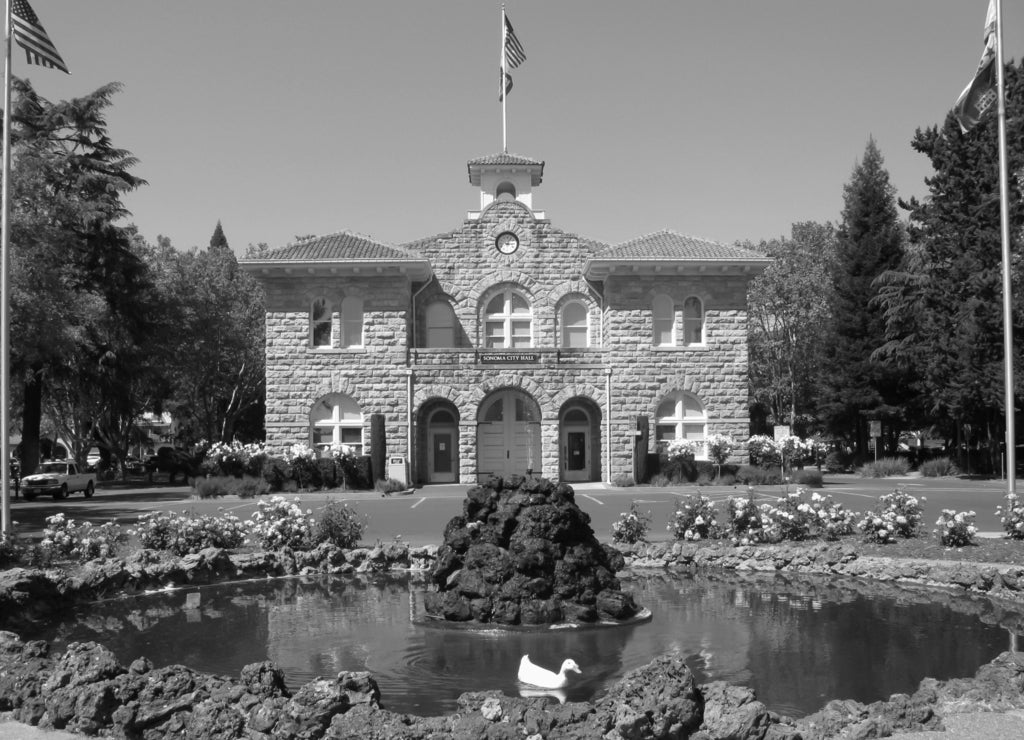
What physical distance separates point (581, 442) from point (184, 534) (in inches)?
1013

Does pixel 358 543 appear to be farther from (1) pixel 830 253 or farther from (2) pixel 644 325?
(1) pixel 830 253

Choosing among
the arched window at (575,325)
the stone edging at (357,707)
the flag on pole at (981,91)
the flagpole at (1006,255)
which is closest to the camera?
the stone edging at (357,707)

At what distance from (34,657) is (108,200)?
4184cm

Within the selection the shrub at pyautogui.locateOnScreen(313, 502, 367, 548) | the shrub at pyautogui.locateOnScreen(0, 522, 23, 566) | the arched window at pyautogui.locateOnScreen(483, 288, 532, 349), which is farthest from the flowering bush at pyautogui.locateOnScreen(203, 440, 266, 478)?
the shrub at pyautogui.locateOnScreen(0, 522, 23, 566)

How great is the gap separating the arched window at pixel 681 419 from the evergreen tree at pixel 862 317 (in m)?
16.0

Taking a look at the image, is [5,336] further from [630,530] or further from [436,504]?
[436,504]

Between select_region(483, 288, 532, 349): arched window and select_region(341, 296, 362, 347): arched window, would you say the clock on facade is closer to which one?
select_region(483, 288, 532, 349): arched window

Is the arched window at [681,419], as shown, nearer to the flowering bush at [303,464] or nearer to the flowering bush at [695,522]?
the flowering bush at [303,464]

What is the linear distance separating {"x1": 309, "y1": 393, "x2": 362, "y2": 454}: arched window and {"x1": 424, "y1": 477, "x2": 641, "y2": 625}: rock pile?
26.8m

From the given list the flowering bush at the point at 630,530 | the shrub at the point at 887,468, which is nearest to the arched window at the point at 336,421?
the flowering bush at the point at 630,530

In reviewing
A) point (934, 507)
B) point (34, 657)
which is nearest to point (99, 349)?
point (934, 507)

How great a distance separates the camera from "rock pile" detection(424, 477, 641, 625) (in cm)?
1168

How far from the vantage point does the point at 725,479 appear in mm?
37094

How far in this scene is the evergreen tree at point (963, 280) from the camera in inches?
1609
